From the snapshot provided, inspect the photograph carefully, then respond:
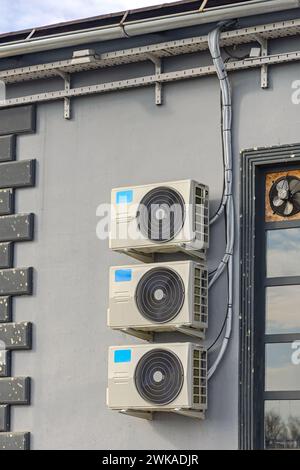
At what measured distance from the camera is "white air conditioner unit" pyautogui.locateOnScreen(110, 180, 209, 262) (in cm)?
1348

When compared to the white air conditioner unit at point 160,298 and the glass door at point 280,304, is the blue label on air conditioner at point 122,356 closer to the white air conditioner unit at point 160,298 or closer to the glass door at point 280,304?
Result: the white air conditioner unit at point 160,298

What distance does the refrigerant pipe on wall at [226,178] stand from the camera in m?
13.5

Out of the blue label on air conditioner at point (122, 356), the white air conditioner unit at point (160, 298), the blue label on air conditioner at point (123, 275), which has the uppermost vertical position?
the blue label on air conditioner at point (123, 275)

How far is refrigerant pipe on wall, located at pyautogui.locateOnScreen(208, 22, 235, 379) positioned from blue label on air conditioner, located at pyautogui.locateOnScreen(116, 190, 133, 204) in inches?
29.4

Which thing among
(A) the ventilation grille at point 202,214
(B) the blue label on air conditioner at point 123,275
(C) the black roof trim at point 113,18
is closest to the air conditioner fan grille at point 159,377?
(B) the blue label on air conditioner at point 123,275

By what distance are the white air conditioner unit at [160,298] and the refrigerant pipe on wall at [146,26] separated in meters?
2.03

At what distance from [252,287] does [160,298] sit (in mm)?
775

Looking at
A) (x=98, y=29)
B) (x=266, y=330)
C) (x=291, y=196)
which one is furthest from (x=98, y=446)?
(x=98, y=29)

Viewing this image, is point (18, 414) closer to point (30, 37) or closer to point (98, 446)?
point (98, 446)

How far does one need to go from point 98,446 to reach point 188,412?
1013 mm

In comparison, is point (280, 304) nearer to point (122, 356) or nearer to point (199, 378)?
point (199, 378)

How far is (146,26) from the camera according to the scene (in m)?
13.8

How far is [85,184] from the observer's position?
14.5 metres

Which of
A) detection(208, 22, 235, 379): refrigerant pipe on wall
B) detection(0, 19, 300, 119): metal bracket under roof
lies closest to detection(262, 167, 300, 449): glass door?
detection(208, 22, 235, 379): refrigerant pipe on wall
